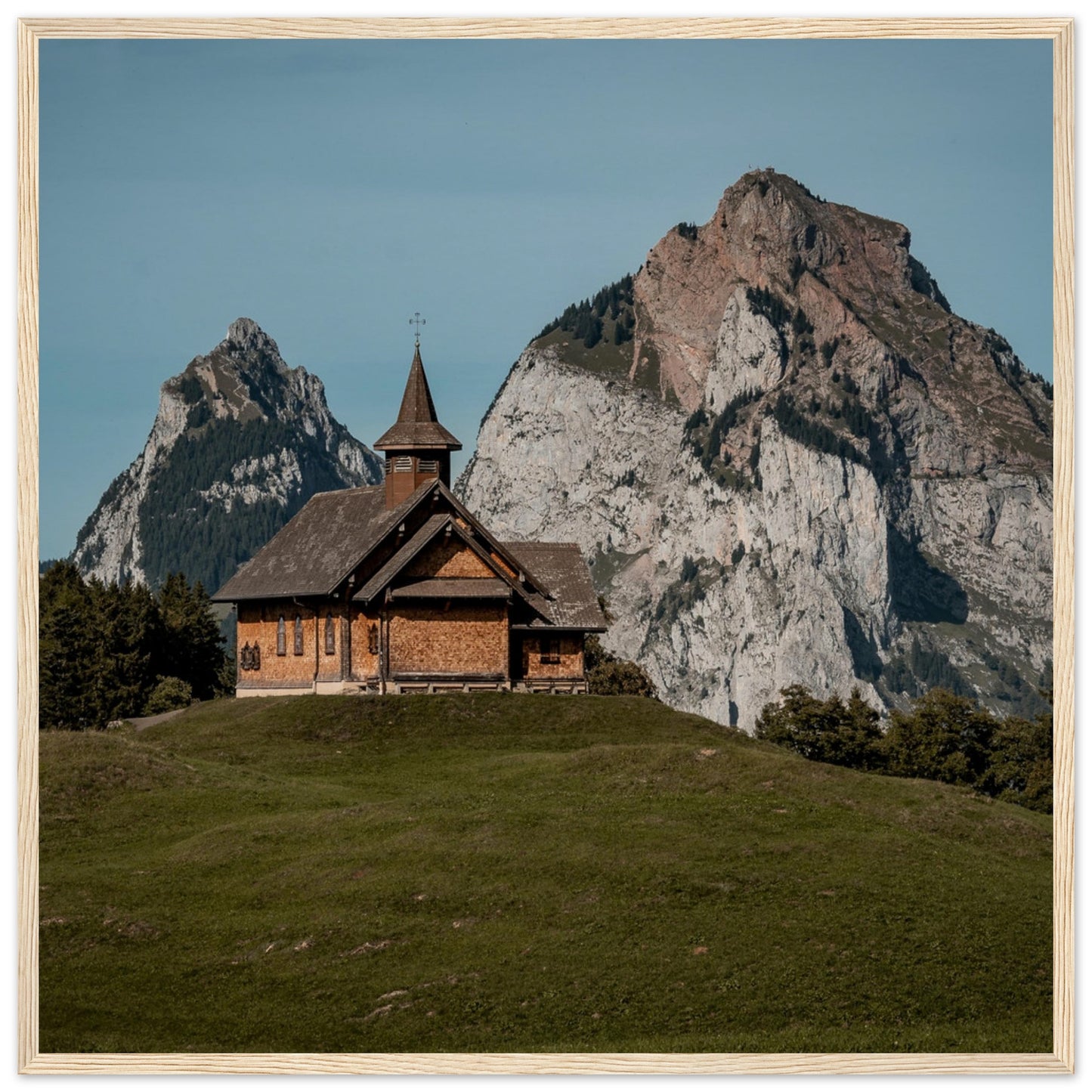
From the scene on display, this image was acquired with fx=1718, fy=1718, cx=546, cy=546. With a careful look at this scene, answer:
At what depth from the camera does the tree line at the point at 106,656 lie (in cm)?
7431

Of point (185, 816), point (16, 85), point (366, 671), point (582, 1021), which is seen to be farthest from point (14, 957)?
point (366, 671)

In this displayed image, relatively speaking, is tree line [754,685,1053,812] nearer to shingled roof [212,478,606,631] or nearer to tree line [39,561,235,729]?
shingled roof [212,478,606,631]

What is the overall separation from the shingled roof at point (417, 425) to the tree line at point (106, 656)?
16.4 m

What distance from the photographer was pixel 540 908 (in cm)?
3344

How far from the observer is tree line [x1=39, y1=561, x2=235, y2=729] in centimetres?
7431

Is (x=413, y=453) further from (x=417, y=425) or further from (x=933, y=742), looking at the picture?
(x=933, y=742)

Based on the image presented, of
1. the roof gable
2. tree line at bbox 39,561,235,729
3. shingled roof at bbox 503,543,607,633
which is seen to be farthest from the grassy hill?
tree line at bbox 39,561,235,729

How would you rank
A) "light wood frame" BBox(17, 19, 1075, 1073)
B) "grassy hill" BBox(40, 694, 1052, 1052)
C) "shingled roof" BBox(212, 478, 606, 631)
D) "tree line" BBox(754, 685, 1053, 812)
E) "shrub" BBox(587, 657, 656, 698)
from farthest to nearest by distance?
"shrub" BBox(587, 657, 656, 698) → "tree line" BBox(754, 685, 1053, 812) → "shingled roof" BBox(212, 478, 606, 631) → "grassy hill" BBox(40, 694, 1052, 1052) → "light wood frame" BBox(17, 19, 1075, 1073)

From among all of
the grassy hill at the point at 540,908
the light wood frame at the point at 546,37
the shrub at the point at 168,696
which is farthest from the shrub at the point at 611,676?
the light wood frame at the point at 546,37

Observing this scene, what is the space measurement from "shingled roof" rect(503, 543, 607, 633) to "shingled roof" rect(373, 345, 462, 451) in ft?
17.4

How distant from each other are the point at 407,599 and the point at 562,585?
11.3 meters

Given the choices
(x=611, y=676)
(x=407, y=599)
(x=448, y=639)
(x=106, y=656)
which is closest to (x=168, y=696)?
(x=106, y=656)

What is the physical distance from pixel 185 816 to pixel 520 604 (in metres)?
26.3

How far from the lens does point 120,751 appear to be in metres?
48.2
